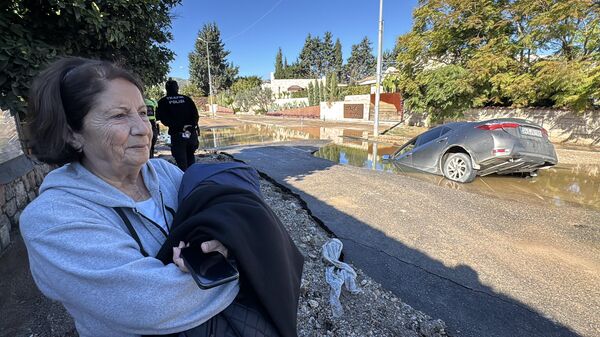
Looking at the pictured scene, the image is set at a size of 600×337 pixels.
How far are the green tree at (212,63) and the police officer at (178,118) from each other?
60.1m

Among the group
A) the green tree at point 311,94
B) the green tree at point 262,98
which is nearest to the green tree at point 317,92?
the green tree at point 311,94

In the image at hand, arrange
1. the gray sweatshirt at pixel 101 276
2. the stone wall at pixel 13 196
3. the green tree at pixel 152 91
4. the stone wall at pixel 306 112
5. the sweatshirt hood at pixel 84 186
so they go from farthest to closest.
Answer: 1. the stone wall at pixel 306 112
2. the green tree at pixel 152 91
3. the stone wall at pixel 13 196
4. the sweatshirt hood at pixel 84 186
5. the gray sweatshirt at pixel 101 276

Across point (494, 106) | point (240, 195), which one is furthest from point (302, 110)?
point (240, 195)

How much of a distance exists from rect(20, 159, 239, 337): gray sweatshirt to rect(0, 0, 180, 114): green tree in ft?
4.51

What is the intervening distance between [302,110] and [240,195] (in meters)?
39.7

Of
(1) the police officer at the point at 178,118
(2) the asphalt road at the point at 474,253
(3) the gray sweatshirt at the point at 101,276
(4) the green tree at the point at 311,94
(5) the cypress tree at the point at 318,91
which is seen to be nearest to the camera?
(3) the gray sweatshirt at the point at 101,276

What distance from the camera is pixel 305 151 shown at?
1212 cm

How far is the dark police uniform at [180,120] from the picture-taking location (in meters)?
5.55

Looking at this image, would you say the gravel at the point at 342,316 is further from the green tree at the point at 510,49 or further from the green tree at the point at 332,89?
the green tree at the point at 332,89

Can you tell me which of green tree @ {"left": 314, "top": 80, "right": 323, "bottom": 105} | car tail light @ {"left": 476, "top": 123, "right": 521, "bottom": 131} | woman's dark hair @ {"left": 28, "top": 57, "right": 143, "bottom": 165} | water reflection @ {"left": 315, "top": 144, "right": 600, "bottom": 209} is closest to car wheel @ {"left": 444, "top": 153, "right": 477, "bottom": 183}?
water reflection @ {"left": 315, "top": 144, "right": 600, "bottom": 209}

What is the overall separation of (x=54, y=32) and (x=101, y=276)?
3.98 metres

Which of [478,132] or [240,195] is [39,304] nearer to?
[240,195]

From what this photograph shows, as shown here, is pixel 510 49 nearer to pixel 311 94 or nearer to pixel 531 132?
pixel 531 132

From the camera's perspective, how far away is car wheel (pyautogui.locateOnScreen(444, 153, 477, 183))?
7309 mm
